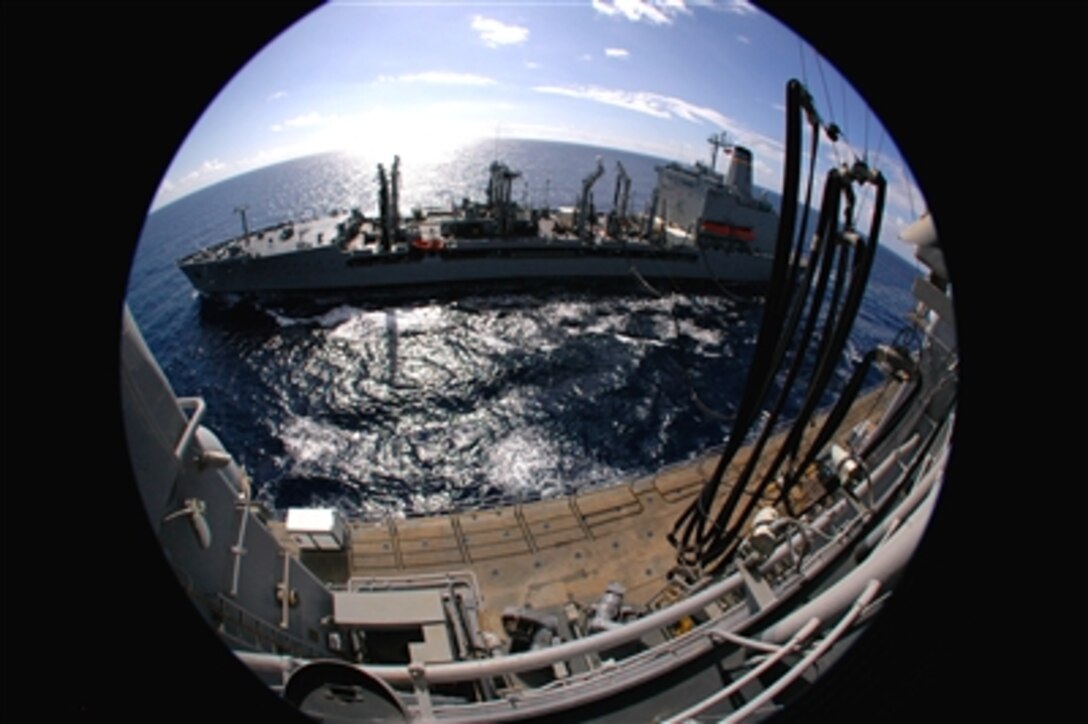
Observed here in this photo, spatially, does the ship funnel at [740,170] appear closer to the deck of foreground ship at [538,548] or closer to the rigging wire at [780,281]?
the deck of foreground ship at [538,548]

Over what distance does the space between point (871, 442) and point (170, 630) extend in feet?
39.1

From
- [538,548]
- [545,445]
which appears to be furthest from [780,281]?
[545,445]

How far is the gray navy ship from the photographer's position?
47281 mm

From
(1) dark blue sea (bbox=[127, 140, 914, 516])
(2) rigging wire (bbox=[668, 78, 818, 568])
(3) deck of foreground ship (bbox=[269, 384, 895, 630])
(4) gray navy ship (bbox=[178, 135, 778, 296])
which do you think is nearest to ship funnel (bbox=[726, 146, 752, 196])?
(4) gray navy ship (bbox=[178, 135, 778, 296])

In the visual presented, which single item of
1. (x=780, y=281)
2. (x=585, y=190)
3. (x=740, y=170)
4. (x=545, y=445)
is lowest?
(x=545, y=445)

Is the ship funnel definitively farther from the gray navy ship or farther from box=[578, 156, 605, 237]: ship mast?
box=[578, 156, 605, 237]: ship mast

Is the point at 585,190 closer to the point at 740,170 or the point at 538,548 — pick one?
the point at 740,170

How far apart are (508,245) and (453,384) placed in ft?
75.8

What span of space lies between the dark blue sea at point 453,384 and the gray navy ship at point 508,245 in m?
3.18

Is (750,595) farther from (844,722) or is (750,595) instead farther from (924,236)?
(924,236)

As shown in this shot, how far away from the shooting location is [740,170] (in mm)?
61219

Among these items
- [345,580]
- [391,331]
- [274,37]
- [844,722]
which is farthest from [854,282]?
[391,331]

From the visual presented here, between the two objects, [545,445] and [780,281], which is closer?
[780,281]

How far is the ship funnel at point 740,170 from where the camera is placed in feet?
200
